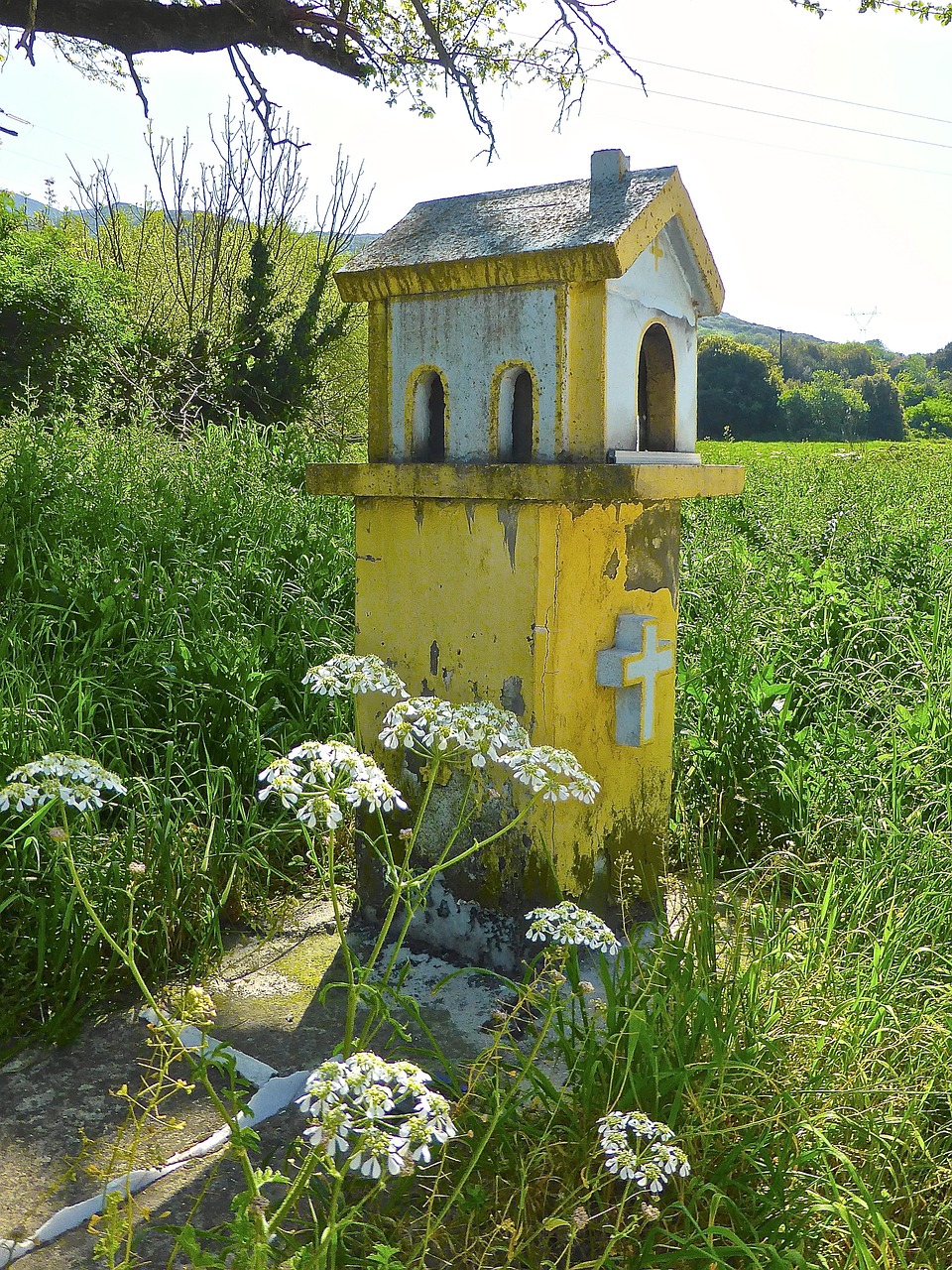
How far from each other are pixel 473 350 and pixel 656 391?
59 cm

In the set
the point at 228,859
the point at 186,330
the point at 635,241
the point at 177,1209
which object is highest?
the point at 186,330

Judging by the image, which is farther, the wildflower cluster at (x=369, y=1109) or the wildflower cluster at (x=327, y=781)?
the wildflower cluster at (x=327, y=781)

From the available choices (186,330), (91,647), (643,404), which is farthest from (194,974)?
(186,330)

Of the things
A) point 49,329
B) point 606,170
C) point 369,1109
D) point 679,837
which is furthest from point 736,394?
point 369,1109

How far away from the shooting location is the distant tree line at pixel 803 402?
4416 cm

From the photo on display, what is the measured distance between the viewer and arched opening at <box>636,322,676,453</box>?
2773mm

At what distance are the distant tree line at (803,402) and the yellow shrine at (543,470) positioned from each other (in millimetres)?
38377

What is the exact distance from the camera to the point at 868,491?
780 cm

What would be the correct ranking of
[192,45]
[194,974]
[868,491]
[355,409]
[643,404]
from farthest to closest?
[355,409] < [868,491] < [192,45] < [643,404] < [194,974]

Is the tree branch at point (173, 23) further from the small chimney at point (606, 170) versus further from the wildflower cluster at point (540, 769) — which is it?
the wildflower cluster at point (540, 769)

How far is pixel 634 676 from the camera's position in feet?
8.55

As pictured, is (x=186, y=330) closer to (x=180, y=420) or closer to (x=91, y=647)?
(x=180, y=420)

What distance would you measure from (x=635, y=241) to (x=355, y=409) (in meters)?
14.3

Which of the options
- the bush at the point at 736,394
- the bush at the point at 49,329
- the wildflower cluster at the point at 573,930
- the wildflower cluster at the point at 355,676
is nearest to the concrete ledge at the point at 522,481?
the wildflower cluster at the point at 355,676
